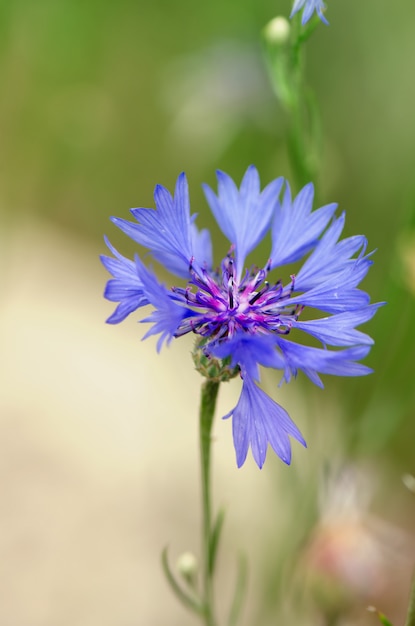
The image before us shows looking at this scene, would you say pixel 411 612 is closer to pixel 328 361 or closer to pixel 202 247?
pixel 328 361

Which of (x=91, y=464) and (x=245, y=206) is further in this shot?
(x=91, y=464)

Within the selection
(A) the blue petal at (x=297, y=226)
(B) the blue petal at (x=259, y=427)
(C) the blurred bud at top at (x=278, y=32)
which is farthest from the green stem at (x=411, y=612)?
(C) the blurred bud at top at (x=278, y=32)

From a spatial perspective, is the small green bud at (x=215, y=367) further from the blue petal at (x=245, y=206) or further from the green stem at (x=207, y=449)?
the blue petal at (x=245, y=206)

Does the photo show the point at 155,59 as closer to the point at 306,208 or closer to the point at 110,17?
the point at 110,17

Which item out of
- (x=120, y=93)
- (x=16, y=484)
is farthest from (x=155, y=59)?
(x=16, y=484)

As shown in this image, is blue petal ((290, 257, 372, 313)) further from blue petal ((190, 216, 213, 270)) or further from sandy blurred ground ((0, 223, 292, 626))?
sandy blurred ground ((0, 223, 292, 626))

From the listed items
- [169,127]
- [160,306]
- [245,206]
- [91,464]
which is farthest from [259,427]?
[169,127]

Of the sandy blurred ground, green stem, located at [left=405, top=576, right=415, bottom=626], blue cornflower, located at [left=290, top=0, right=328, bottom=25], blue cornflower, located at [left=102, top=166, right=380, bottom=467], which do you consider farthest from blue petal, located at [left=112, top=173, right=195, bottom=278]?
the sandy blurred ground
